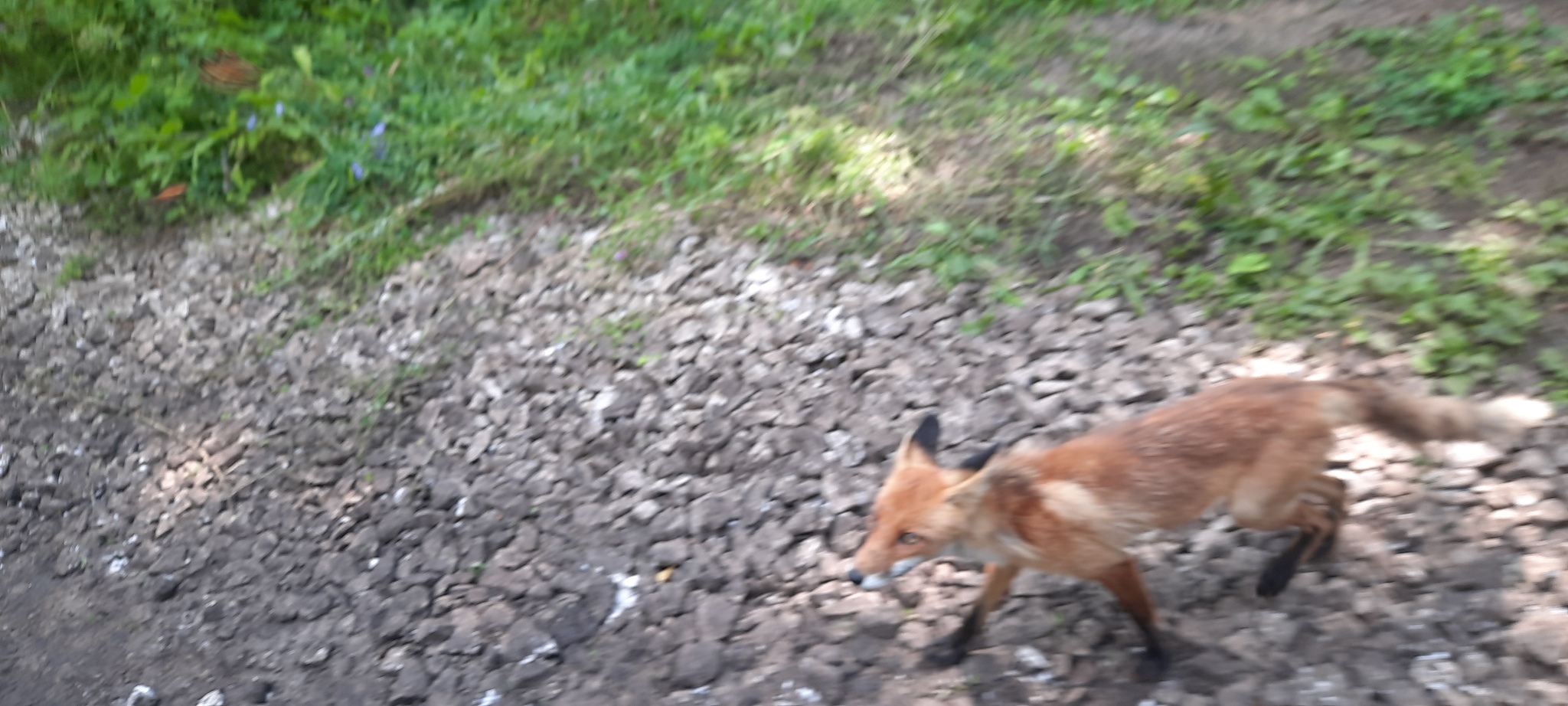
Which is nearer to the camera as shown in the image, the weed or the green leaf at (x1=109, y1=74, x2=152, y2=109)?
the weed

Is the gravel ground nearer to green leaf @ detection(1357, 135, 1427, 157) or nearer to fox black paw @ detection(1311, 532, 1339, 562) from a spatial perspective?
fox black paw @ detection(1311, 532, 1339, 562)

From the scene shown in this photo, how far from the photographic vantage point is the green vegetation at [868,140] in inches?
164

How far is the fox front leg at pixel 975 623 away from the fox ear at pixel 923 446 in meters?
0.41

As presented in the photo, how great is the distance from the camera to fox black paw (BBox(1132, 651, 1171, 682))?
3.02 metres

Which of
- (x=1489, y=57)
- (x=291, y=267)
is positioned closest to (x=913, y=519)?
(x=1489, y=57)

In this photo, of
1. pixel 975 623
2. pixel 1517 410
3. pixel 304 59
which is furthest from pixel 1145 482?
pixel 304 59

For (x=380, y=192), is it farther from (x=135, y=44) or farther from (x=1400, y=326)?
(x=1400, y=326)

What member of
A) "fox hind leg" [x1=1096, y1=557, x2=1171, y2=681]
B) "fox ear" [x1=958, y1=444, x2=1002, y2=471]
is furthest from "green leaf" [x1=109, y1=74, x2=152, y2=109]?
"fox hind leg" [x1=1096, y1=557, x2=1171, y2=681]

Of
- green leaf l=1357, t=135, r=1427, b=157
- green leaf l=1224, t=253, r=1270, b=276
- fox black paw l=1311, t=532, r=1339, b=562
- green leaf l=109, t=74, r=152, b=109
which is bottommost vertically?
fox black paw l=1311, t=532, r=1339, b=562

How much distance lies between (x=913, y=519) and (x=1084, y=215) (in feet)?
8.38

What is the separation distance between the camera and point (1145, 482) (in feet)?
9.29

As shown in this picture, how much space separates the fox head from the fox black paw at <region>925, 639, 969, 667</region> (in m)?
0.49

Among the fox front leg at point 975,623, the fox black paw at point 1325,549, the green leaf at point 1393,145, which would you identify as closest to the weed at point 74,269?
the fox front leg at point 975,623

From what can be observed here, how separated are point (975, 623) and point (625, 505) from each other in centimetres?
181
